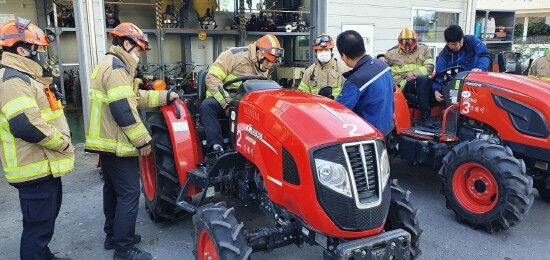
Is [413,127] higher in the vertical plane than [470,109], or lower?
lower

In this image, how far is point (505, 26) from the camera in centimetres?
1261

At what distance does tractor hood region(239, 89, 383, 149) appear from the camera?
8.43ft

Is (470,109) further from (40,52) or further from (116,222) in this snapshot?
(40,52)

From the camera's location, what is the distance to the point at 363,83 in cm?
339

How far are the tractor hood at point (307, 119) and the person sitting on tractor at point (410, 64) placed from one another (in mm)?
2927

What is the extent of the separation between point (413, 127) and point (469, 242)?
1.85 meters

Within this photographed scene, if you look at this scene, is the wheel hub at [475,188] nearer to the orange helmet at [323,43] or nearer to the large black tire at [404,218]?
the large black tire at [404,218]

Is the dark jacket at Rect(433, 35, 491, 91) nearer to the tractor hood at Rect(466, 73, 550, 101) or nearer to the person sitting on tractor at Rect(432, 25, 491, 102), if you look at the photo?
the person sitting on tractor at Rect(432, 25, 491, 102)

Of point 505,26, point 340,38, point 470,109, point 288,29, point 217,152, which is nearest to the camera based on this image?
point 340,38

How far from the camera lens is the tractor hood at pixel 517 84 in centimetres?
409

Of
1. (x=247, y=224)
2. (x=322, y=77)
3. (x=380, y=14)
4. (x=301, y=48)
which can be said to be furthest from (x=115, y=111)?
(x=301, y=48)

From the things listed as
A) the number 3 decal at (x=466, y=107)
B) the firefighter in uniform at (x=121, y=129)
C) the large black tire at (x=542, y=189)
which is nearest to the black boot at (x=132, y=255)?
the firefighter in uniform at (x=121, y=129)

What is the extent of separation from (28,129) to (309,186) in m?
1.92

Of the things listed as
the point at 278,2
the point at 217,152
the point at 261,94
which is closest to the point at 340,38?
the point at 261,94
